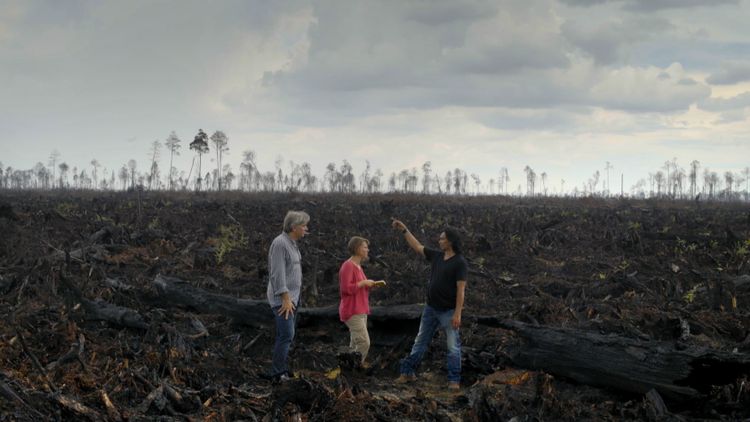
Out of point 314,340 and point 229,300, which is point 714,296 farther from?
point 229,300

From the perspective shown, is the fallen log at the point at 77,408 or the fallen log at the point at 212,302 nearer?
the fallen log at the point at 77,408

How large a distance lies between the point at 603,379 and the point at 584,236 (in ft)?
48.8

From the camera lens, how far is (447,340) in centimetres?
750

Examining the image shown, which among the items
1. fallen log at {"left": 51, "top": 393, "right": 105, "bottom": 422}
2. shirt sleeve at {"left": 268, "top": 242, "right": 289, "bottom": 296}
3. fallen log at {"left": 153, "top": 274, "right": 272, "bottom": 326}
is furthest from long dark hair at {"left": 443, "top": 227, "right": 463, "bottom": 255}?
fallen log at {"left": 51, "top": 393, "right": 105, "bottom": 422}

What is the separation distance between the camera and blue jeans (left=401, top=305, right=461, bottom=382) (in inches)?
286

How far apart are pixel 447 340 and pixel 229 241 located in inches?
444

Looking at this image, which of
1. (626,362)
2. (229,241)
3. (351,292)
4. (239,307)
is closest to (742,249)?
(626,362)

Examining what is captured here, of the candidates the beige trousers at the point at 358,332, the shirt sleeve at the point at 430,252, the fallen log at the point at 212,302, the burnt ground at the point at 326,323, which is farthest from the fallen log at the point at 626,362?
the fallen log at the point at 212,302

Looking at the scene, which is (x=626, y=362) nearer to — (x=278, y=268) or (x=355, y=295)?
(x=355, y=295)

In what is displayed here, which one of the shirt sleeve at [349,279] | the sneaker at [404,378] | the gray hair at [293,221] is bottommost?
the sneaker at [404,378]

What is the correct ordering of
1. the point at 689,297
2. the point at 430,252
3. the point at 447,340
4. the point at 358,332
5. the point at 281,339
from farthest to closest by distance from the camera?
the point at 689,297, the point at 430,252, the point at 358,332, the point at 447,340, the point at 281,339

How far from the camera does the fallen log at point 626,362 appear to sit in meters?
5.89

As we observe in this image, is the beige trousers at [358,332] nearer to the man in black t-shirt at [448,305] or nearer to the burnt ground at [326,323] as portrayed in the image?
the burnt ground at [326,323]

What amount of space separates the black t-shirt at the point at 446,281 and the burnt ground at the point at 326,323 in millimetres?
981
